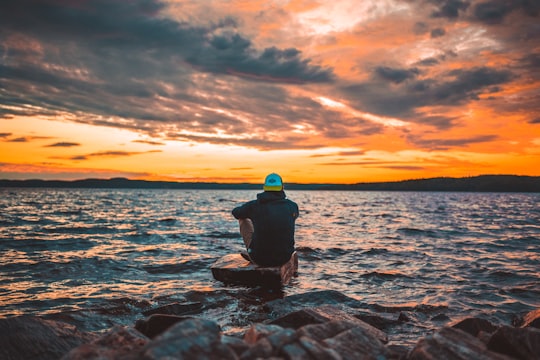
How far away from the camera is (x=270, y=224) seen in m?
9.25

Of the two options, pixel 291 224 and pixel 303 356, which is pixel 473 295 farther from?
pixel 303 356

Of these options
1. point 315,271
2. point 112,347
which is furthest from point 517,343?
point 315,271

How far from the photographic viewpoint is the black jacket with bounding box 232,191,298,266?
9.10 meters

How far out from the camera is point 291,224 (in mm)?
9453

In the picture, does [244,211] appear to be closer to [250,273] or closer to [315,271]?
[250,273]

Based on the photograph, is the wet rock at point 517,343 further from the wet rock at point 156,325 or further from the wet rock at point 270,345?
the wet rock at point 156,325

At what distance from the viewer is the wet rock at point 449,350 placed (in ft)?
13.3

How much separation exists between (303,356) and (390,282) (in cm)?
848

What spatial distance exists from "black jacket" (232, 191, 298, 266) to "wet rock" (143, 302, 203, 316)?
213cm

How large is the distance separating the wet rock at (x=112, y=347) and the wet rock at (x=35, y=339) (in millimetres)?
1334

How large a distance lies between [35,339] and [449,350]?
526 cm

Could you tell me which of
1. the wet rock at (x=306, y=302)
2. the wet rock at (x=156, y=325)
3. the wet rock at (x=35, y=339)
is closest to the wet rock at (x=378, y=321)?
the wet rock at (x=306, y=302)

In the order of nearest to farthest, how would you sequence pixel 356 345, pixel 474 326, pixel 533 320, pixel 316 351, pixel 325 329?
pixel 316 351
pixel 356 345
pixel 325 329
pixel 474 326
pixel 533 320

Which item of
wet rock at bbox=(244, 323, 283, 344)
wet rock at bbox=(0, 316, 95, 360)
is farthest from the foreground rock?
wet rock at bbox=(244, 323, 283, 344)
